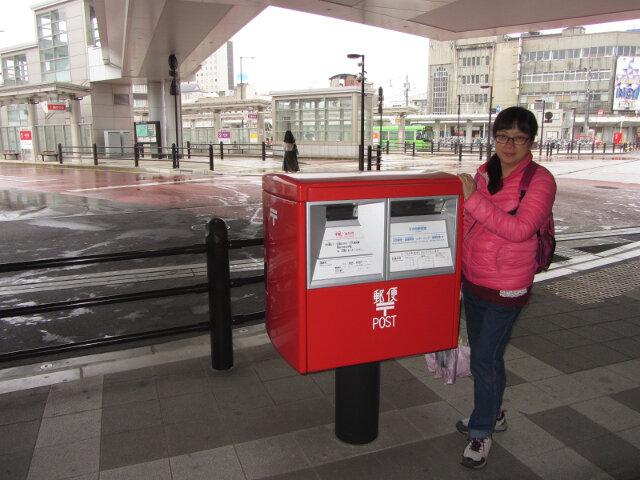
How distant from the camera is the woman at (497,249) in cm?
249

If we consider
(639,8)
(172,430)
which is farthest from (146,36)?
(172,430)

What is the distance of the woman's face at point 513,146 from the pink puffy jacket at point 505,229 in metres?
0.04

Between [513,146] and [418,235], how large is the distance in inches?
25.6

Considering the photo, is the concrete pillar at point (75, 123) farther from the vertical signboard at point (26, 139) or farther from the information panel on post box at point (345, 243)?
the information panel on post box at point (345, 243)

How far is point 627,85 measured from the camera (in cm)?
9688

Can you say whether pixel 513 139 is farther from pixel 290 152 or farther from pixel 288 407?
pixel 290 152

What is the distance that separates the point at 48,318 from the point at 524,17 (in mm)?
13521

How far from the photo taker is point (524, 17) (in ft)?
45.1

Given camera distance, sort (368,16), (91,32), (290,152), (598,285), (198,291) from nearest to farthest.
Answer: (198,291) < (598,285) < (368,16) < (290,152) < (91,32)

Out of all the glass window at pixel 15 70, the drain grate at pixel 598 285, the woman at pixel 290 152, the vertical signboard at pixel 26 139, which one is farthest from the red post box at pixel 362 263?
the glass window at pixel 15 70

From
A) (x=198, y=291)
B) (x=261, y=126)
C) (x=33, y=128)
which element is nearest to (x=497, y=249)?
(x=198, y=291)

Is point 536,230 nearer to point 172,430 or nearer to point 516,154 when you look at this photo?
point 516,154

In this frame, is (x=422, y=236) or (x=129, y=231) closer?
(x=422, y=236)

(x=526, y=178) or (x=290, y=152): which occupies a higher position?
(x=526, y=178)
